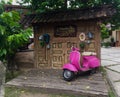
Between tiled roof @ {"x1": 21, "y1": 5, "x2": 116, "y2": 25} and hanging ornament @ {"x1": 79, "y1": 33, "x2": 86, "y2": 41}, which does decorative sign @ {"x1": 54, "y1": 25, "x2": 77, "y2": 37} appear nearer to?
hanging ornament @ {"x1": 79, "y1": 33, "x2": 86, "y2": 41}

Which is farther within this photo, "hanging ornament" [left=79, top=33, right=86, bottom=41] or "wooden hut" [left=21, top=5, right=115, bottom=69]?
"hanging ornament" [left=79, top=33, right=86, bottom=41]

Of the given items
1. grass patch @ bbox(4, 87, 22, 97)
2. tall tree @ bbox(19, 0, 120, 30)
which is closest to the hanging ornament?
tall tree @ bbox(19, 0, 120, 30)

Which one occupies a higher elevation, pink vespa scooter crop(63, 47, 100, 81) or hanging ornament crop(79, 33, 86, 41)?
hanging ornament crop(79, 33, 86, 41)

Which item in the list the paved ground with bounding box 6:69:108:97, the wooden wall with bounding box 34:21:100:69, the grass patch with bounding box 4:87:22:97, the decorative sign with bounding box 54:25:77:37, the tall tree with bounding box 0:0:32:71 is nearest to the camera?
the paved ground with bounding box 6:69:108:97

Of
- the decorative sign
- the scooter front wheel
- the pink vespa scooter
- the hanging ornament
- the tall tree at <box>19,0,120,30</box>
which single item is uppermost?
the tall tree at <box>19,0,120,30</box>

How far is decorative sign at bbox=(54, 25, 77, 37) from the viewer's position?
757cm

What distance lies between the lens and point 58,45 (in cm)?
779

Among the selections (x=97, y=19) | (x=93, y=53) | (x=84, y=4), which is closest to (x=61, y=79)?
(x=93, y=53)

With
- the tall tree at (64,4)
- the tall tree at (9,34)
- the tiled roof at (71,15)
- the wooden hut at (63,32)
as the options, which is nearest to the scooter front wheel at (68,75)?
the wooden hut at (63,32)

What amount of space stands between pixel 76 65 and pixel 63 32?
1.86 m

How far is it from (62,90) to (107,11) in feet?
10.4

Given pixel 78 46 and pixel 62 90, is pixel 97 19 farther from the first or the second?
pixel 62 90

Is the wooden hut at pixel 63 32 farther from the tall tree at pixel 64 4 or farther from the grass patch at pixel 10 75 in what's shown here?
the grass patch at pixel 10 75

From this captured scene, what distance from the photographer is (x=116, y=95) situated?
540 cm
